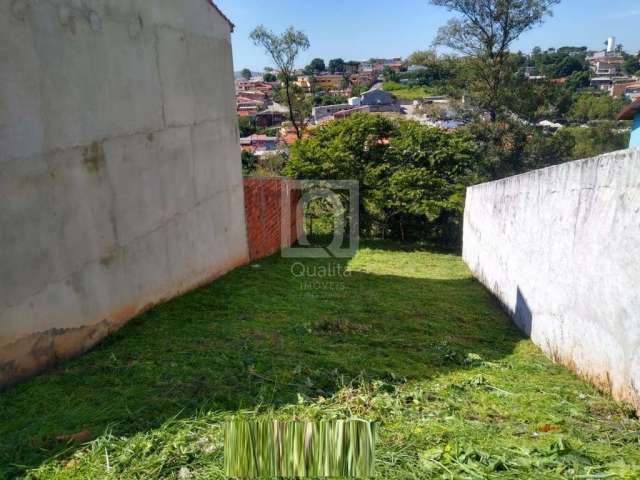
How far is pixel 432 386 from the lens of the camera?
10.3ft

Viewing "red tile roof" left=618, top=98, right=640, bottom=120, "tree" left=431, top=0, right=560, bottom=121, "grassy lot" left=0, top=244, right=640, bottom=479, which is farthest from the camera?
"tree" left=431, top=0, right=560, bottom=121

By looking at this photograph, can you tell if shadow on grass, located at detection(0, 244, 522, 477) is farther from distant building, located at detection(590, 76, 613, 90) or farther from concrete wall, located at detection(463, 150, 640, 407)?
distant building, located at detection(590, 76, 613, 90)

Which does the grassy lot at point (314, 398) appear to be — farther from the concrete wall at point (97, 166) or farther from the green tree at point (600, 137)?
the green tree at point (600, 137)

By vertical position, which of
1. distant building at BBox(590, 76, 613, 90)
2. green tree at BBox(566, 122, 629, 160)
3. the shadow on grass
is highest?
distant building at BBox(590, 76, 613, 90)

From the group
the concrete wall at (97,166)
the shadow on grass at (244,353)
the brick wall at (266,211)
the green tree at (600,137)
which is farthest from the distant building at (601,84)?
the concrete wall at (97,166)

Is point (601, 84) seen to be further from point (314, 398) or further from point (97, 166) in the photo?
point (314, 398)

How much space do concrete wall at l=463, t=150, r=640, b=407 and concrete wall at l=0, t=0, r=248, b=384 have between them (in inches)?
154

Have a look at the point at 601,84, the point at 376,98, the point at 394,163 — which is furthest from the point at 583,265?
the point at 376,98

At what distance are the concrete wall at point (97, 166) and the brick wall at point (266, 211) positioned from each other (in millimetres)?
1609

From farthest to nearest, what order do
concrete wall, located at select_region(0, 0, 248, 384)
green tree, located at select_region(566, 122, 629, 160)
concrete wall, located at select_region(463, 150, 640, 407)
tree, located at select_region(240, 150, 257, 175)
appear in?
tree, located at select_region(240, 150, 257, 175)
green tree, located at select_region(566, 122, 629, 160)
concrete wall, located at select_region(0, 0, 248, 384)
concrete wall, located at select_region(463, 150, 640, 407)

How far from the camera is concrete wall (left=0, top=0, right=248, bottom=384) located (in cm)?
293

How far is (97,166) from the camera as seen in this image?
3662 millimetres

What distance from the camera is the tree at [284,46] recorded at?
2023cm

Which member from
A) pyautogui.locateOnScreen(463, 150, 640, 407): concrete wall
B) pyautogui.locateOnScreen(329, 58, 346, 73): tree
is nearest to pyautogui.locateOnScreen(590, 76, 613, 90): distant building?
pyautogui.locateOnScreen(463, 150, 640, 407): concrete wall
